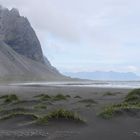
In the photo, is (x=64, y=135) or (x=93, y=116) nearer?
(x=64, y=135)

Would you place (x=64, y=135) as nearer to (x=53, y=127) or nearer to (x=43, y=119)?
(x=53, y=127)

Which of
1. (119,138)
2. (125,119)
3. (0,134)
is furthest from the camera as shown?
(125,119)

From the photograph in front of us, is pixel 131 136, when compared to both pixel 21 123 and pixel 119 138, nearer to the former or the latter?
pixel 119 138

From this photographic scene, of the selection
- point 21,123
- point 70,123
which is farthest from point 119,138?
point 21,123

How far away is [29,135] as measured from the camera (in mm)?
10391

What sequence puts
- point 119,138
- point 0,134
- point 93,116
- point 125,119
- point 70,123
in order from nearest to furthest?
point 119,138
point 0,134
point 70,123
point 125,119
point 93,116

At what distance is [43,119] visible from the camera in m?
11.9

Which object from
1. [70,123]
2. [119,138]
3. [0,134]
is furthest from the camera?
[70,123]

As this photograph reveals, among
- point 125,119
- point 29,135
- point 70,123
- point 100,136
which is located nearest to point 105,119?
point 125,119

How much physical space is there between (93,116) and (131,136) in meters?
3.57

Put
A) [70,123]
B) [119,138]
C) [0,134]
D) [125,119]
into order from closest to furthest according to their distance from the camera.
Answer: [119,138]
[0,134]
[70,123]
[125,119]

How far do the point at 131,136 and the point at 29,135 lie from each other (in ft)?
9.23

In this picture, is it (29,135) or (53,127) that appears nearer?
(29,135)

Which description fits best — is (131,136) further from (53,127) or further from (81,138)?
(53,127)
